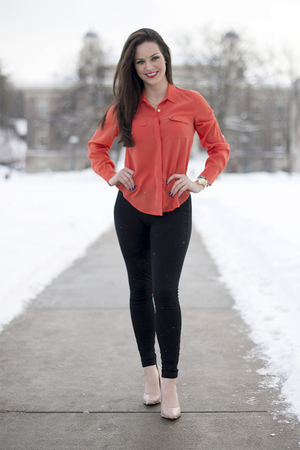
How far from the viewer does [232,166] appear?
55.0 m

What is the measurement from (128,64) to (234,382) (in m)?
1.99

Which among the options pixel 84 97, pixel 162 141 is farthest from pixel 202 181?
pixel 84 97

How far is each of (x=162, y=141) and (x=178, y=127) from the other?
0.11 metres

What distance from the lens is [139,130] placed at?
2.67 meters

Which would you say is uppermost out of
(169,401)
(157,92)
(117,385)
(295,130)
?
(157,92)

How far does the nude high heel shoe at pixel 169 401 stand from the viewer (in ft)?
8.68

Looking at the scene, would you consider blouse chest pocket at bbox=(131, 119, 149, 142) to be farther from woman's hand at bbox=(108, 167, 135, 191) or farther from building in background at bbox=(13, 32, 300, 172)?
building in background at bbox=(13, 32, 300, 172)

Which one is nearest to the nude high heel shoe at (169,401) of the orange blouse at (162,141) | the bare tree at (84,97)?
the orange blouse at (162,141)

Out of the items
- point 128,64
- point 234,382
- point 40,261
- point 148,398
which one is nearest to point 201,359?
point 234,382

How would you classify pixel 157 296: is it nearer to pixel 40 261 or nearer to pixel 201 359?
pixel 201 359

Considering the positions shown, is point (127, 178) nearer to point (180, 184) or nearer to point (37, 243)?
point (180, 184)

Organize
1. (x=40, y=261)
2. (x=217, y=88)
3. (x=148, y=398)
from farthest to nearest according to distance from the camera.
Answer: (x=217, y=88) < (x=40, y=261) < (x=148, y=398)

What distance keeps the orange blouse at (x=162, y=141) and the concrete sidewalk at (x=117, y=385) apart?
1113 mm

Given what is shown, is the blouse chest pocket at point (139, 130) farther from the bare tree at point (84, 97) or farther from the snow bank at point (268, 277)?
the bare tree at point (84, 97)
